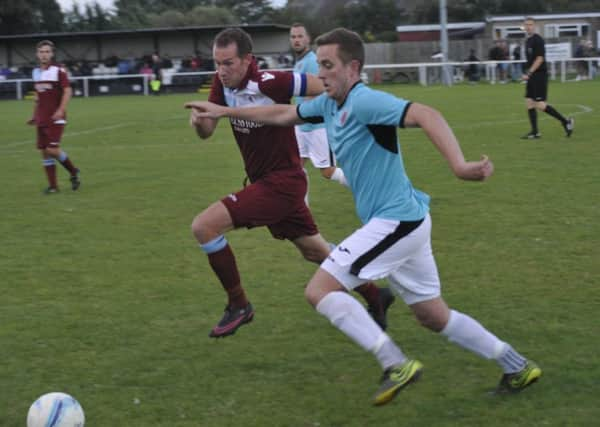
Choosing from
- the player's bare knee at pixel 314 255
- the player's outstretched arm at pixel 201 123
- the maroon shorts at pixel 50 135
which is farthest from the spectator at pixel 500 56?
the player's outstretched arm at pixel 201 123

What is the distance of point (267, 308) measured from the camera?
21.6ft

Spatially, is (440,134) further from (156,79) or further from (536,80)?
(156,79)

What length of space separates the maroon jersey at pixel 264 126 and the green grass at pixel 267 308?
42.8 inches

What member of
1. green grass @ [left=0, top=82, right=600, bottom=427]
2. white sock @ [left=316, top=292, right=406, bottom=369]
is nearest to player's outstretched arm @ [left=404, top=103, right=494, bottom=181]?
white sock @ [left=316, top=292, right=406, bottom=369]

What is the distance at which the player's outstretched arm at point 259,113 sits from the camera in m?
4.97

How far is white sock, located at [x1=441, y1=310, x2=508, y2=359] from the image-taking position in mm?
4586

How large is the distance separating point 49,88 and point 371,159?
9174mm

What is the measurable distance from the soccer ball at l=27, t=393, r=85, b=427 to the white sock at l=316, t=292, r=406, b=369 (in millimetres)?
1225

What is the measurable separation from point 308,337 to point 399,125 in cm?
208

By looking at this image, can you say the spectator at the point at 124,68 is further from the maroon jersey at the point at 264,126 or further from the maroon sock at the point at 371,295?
the maroon sock at the point at 371,295

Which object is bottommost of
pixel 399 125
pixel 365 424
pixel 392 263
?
pixel 365 424

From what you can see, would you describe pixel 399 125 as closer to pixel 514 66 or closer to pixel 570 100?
pixel 570 100

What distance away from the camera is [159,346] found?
579 centimetres

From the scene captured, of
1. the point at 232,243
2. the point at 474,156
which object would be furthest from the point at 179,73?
the point at 232,243
